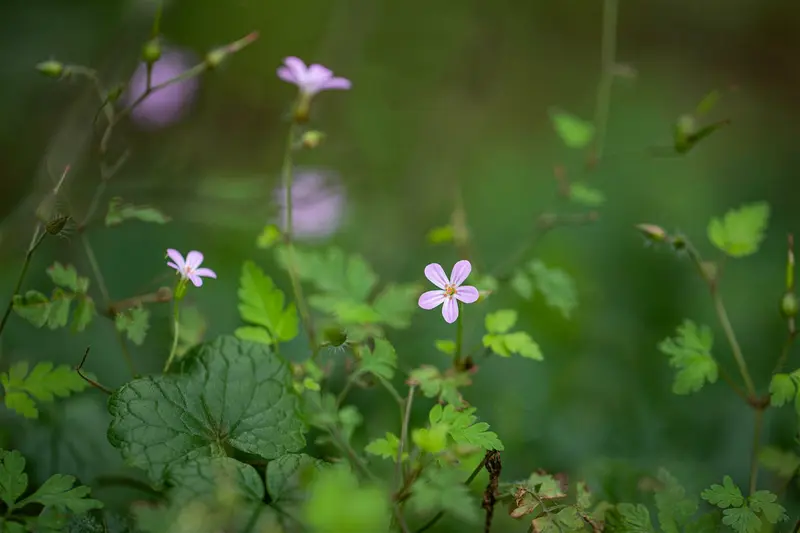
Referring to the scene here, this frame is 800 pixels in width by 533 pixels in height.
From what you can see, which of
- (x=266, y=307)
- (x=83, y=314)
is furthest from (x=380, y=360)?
(x=83, y=314)

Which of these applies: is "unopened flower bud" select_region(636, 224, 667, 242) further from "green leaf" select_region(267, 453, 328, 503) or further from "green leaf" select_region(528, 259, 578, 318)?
"green leaf" select_region(267, 453, 328, 503)

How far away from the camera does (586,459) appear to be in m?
1.44

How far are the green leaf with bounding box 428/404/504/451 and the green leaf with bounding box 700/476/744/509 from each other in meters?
0.33

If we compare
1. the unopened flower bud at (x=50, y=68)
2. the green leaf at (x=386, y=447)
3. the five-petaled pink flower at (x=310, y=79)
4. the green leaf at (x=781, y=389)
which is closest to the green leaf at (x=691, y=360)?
the green leaf at (x=781, y=389)

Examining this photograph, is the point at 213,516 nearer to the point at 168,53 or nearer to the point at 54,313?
the point at 54,313

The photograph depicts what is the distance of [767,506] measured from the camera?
955 millimetres

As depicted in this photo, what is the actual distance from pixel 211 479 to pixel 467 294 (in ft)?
1.41

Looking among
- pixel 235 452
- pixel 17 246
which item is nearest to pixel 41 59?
pixel 17 246

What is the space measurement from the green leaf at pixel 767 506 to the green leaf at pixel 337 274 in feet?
2.27

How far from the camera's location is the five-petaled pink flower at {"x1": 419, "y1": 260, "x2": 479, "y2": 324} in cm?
98

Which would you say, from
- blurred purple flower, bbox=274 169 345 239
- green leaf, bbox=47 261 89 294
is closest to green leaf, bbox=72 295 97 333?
green leaf, bbox=47 261 89 294

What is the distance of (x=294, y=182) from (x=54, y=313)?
1001mm

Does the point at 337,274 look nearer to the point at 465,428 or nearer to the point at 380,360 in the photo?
the point at 380,360

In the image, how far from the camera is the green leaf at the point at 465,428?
900mm
